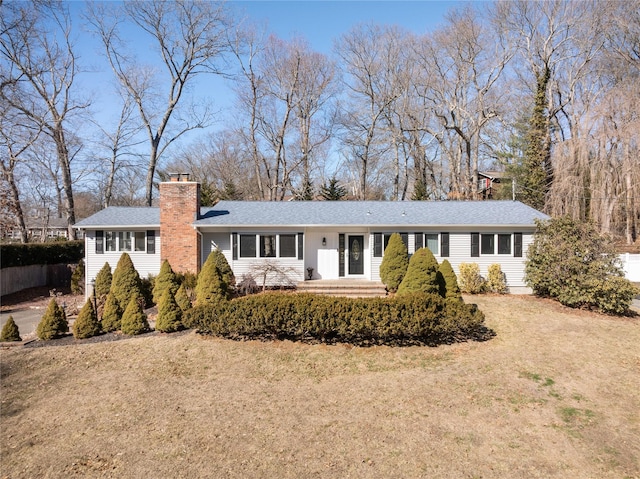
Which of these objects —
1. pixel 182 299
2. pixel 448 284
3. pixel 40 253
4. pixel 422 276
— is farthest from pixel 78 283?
pixel 448 284

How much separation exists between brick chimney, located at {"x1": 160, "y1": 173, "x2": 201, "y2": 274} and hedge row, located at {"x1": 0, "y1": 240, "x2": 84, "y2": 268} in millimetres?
8583

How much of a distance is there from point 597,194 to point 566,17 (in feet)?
51.0

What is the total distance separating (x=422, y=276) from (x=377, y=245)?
4280mm

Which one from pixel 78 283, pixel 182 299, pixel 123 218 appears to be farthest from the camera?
pixel 78 283

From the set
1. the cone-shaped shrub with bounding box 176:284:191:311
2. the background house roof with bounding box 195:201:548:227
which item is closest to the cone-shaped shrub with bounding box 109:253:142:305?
the cone-shaped shrub with bounding box 176:284:191:311

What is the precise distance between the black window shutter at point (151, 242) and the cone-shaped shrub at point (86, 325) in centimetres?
557

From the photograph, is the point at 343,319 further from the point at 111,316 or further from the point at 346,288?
the point at 111,316

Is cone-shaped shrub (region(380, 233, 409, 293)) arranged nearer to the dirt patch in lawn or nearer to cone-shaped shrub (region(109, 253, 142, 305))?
the dirt patch in lawn

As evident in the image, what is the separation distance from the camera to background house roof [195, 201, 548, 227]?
47.4ft

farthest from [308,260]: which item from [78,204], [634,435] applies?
[78,204]

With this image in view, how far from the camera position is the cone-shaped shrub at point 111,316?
33.1 feet

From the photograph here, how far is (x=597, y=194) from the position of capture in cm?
1745

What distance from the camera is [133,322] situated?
9.90 m

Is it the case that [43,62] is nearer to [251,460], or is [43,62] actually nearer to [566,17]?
[251,460]
